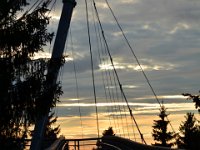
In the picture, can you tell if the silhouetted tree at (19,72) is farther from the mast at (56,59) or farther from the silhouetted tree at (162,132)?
the silhouetted tree at (162,132)

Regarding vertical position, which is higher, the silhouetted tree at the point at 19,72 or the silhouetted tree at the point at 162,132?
the silhouetted tree at the point at 162,132

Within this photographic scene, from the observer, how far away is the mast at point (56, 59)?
75.0ft

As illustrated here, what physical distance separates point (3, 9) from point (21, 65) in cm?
240

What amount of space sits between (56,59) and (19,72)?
1.95m

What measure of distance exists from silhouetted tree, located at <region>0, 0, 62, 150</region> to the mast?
45cm

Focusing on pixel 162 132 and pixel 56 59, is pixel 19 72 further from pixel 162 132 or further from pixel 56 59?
pixel 162 132

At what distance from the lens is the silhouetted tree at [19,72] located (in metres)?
21.7

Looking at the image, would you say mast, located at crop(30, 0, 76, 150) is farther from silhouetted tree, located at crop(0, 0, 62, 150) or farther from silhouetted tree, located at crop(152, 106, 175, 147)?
silhouetted tree, located at crop(152, 106, 175, 147)

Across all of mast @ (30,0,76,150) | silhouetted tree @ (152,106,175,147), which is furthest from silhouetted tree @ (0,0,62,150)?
silhouetted tree @ (152,106,175,147)

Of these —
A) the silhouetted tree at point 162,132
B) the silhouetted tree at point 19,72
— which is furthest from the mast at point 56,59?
→ the silhouetted tree at point 162,132

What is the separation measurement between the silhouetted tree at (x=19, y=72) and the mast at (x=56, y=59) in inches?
17.7

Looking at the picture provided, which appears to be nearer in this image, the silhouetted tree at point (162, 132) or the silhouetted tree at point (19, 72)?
the silhouetted tree at point (19, 72)

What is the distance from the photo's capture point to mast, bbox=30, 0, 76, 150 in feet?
75.0

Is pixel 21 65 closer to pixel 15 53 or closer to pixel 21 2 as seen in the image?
pixel 15 53
